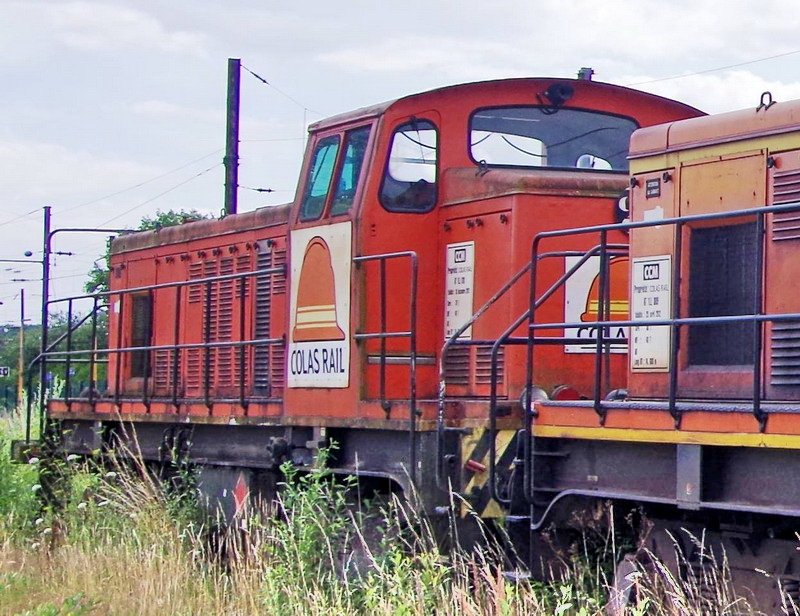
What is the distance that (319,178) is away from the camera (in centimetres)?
916

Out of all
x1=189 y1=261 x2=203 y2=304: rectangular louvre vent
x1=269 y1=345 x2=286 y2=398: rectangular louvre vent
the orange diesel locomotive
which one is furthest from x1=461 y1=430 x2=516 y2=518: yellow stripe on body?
x1=189 y1=261 x2=203 y2=304: rectangular louvre vent

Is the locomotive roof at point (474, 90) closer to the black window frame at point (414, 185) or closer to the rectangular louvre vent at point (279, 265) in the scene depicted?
the black window frame at point (414, 185)

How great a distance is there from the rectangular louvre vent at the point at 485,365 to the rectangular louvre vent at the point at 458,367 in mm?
108

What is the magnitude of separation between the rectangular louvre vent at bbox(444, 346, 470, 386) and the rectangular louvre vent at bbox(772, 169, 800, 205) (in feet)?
9.10

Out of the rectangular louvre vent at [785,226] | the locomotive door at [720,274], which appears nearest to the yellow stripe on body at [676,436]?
the locomotive door at [720,274]

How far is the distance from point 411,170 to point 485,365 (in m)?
1.41

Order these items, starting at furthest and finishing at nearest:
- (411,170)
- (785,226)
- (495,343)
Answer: (411,170) < (495,343) < (785,226)

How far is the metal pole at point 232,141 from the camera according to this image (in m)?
21.1

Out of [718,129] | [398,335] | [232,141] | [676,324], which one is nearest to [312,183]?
[398,335]

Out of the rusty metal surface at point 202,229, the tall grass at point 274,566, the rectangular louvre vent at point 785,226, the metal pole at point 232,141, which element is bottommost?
the tall grass at point 274,566

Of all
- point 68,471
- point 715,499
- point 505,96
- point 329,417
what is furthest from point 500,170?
point 68,471

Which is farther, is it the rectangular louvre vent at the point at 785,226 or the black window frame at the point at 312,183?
the black window frame at the point at 312,183

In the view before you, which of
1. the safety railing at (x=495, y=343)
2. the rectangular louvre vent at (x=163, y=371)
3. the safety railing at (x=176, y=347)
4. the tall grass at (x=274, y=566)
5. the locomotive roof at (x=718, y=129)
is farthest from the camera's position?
the rectangular louvre vent at (x=163, y=371)

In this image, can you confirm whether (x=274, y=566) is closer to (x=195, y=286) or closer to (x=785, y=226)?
(x=195, y=286)
